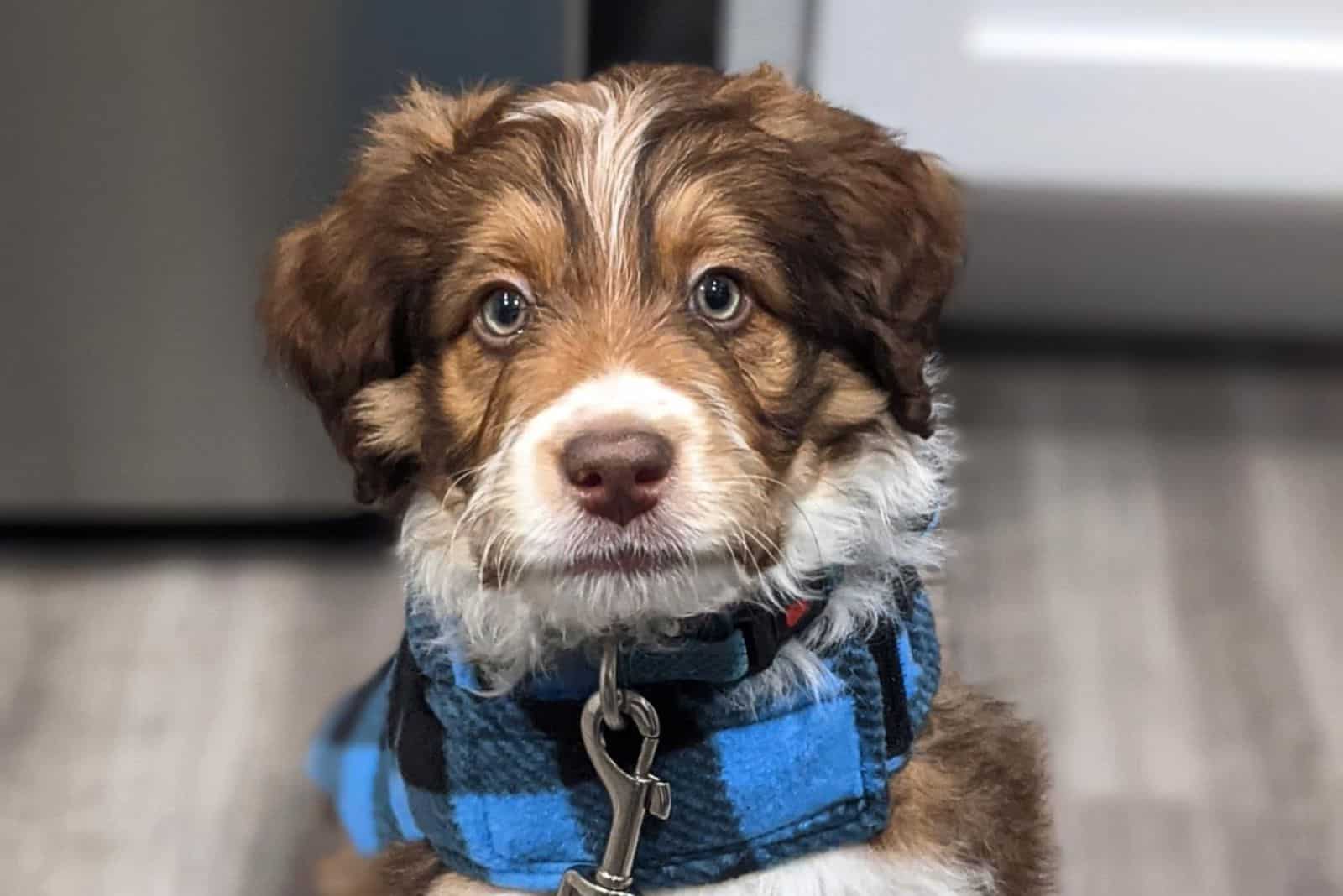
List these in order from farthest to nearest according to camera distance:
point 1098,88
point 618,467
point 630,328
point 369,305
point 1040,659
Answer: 1. point 1040,659
2. point 1098,88
3. point 369,305
4. point 630,328
5. point 618,467

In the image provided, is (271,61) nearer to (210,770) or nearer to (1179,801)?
(210,770)

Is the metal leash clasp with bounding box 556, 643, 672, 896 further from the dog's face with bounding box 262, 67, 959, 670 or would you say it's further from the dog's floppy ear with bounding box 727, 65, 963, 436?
the dog's floppy ear with bounding box 727, 65, 963, 436

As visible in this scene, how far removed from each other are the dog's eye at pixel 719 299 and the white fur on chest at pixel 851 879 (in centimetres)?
49

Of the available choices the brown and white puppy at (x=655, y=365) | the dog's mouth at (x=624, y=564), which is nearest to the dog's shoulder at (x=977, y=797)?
the brown and white puppy at (x=655, y=365)

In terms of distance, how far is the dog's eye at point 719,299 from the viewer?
1.45m

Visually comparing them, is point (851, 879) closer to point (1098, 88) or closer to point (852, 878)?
point (852, 878)

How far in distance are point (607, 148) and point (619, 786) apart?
0.55m

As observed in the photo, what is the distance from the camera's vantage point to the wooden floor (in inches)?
93.6

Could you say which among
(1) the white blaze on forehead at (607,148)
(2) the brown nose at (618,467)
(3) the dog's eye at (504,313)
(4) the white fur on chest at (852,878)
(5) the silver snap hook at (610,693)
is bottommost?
(4) the white fur on chest at (852,878)

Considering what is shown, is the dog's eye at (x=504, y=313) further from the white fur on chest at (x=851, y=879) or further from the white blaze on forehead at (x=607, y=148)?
the white fur on chest at (x=851, y=879)

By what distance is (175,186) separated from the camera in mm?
2342

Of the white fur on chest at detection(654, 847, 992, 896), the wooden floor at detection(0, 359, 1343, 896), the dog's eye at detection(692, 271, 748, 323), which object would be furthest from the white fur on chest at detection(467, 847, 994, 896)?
the wooden floor at detection(0, 359, 1343, 896)

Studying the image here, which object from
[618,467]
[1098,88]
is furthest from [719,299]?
[1098,88]

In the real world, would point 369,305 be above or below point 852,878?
above
